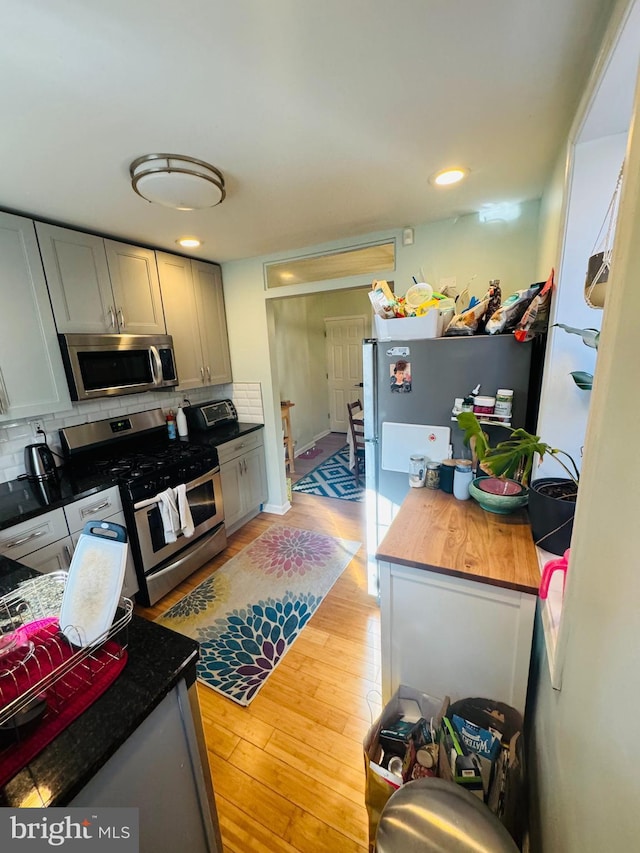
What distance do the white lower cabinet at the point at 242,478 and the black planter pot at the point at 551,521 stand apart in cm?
221

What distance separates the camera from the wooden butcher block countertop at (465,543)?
3.62ft

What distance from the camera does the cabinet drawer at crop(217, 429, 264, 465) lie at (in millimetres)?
2785

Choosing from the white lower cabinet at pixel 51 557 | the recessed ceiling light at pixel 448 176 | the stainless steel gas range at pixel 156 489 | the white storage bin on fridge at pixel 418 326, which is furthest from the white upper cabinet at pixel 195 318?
the recessed ceiling light at pixel 448 176

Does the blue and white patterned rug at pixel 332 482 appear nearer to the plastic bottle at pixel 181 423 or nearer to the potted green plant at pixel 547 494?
the plastic bottle at pixel 181 423

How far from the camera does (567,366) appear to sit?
1228 mm

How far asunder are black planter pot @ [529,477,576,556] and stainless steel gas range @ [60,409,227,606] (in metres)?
2.00

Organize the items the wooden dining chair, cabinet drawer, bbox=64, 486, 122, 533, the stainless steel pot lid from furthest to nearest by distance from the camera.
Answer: the wooden dining chair, cabinet drawer, bbox=64, 486, 122, 533, the stainless steel pot lid

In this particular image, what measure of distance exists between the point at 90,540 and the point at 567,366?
5.30 feet

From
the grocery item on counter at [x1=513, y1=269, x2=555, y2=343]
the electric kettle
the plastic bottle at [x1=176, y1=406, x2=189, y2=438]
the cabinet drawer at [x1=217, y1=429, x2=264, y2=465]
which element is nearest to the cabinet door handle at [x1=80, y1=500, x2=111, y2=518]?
the electric kettle

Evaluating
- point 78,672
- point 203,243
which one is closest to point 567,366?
point 78,672

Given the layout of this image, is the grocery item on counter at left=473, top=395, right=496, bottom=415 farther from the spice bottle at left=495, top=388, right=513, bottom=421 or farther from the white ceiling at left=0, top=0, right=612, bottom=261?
the white ceiling at left=0, top=0, right=612, bottom=261

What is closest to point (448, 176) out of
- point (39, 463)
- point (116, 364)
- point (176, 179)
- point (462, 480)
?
point (176, 179)

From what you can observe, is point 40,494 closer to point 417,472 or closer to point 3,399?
point 3,399

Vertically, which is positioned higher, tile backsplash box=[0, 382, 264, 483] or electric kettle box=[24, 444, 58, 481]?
tile backsplash box=[0, 382, 264, 483]
